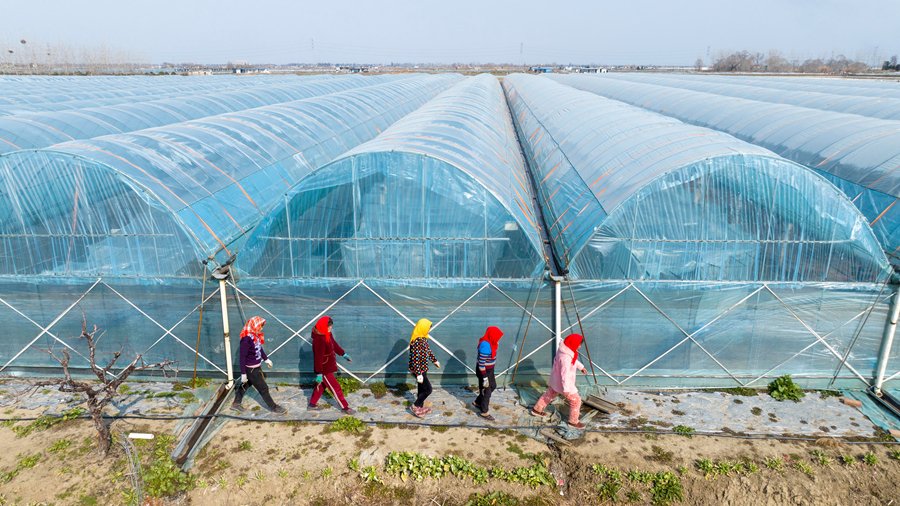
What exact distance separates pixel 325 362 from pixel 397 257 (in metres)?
1.92

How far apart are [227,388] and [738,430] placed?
7.80 metres

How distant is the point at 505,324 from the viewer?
7871 millimetres

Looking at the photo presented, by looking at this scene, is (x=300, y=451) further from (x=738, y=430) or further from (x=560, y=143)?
(x=560, y=143)

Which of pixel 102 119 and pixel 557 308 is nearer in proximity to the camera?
pixel 557 308

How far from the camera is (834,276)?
7.50 metres

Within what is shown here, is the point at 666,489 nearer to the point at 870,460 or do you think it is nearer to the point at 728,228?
the point at 870,460

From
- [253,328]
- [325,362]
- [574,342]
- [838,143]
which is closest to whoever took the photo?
[574,342]

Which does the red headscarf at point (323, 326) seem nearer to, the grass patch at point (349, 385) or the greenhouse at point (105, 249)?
the grass patch at point (349, 385)

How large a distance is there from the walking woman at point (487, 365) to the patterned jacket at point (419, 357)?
2.31 ft

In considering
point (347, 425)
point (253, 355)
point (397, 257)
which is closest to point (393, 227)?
point (397, 257)

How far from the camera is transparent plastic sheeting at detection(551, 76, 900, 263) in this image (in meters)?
9.05

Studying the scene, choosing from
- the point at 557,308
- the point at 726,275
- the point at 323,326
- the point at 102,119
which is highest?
the point at 102,119

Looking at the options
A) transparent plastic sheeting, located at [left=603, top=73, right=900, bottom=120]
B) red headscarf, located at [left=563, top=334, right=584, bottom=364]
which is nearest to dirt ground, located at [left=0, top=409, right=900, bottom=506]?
A: red headscarf, located at [left=563, top=334, right=584, bottom=364]

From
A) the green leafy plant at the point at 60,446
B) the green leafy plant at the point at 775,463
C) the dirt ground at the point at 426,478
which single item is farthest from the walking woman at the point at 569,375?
the green leafy plant at the point at 60,446
